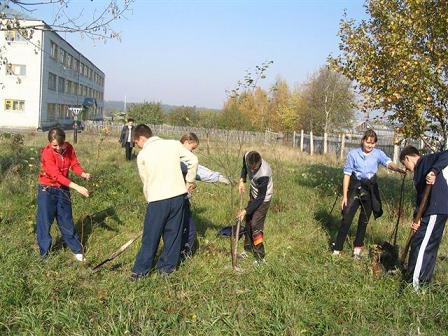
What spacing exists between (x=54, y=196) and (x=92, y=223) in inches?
52.2

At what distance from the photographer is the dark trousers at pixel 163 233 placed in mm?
5066

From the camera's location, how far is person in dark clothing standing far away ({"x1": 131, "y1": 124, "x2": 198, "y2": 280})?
5.05 metres

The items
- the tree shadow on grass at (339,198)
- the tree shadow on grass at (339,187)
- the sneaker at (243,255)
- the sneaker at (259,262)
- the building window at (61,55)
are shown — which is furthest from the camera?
the building window at (61,55)

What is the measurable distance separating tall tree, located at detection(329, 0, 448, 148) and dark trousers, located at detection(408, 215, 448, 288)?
4289 millimetres

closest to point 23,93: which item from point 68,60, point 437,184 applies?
point 68,60

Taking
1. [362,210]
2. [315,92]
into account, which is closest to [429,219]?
[362,210]

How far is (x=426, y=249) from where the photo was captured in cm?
474

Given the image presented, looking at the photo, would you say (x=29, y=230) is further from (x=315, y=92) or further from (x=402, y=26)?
(x=315, y=92)

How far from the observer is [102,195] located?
8781 millimetres

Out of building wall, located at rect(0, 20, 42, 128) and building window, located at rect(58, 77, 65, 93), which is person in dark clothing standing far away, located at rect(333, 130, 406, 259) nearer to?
building wall, located at rect(0, 20, 42, 128)

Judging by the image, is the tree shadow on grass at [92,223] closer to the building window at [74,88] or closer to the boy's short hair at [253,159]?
the boy's short hair at [253,159]

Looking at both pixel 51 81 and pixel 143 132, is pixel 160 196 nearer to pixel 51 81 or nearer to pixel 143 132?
pixel 143 132

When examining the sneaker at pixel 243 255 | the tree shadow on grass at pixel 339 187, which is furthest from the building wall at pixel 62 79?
the sneaker at pixel 243 255

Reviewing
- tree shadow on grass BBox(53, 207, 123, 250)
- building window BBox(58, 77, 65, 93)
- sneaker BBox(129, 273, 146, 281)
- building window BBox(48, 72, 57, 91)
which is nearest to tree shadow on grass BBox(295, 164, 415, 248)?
sneaker BBox(129, 273, 146, 281)
